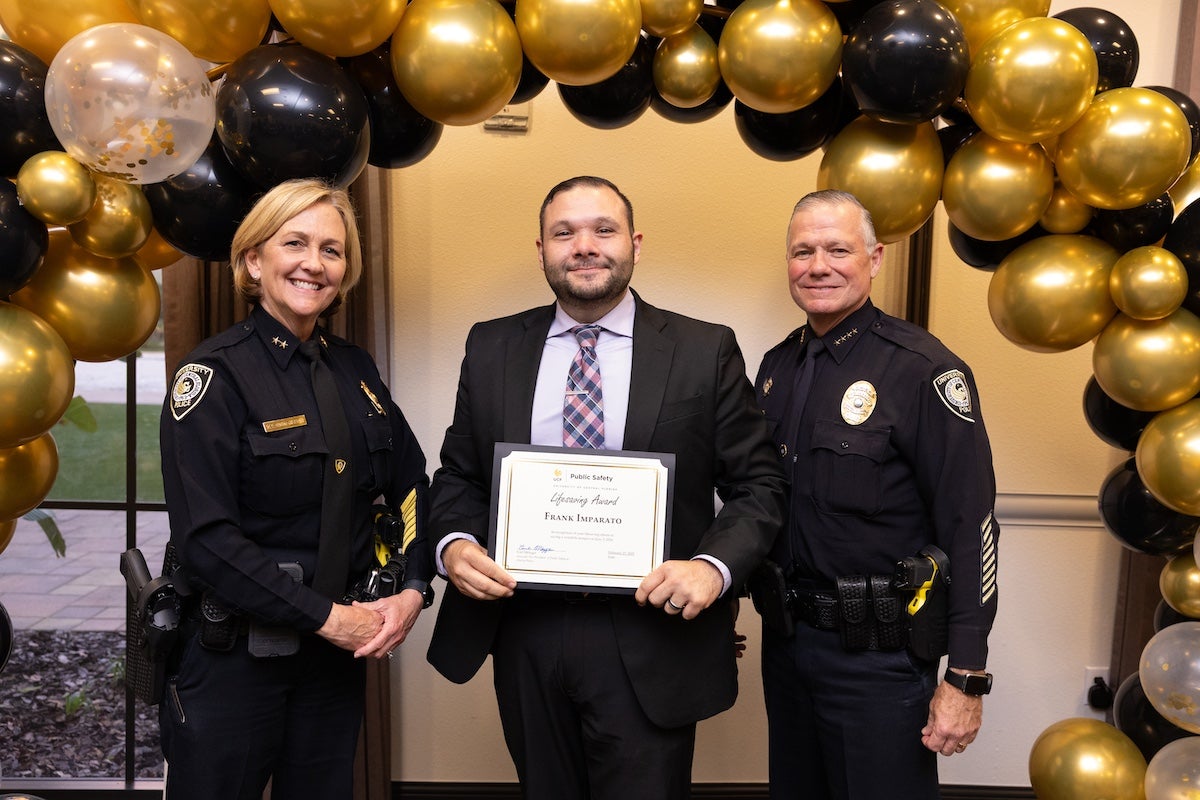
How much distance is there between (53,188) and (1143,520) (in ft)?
6.99

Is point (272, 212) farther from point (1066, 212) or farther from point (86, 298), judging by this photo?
point (1066, 212)

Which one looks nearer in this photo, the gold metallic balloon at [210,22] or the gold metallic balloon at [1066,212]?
the gold metallic balloon at [210,22]

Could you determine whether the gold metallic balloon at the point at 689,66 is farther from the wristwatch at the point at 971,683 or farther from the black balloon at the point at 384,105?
the wristwatch at the point at 971,683

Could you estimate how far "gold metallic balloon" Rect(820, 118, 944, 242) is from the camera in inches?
72.7

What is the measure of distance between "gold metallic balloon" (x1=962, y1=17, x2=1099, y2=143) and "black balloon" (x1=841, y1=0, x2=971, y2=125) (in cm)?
5

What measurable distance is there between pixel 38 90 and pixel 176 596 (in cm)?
93

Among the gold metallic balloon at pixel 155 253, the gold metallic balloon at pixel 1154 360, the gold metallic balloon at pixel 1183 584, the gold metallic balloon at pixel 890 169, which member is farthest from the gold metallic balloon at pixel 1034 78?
the gold metallic balloon at pixel 155 253

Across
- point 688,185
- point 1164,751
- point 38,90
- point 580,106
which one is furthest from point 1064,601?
point 38,90

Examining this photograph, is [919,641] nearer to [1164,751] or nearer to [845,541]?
[845,541]

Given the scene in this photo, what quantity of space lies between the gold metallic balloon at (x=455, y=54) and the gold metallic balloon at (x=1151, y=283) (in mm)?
1204

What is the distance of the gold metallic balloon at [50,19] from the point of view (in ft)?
5.45

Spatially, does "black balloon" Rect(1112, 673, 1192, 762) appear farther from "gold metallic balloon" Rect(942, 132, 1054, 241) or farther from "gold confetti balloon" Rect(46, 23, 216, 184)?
"gold confetti balloon" Rect(46, 23, 216, 184)

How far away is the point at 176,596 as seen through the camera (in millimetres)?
1763

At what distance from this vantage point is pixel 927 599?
71.0 inches
